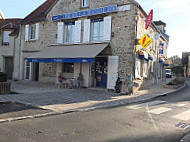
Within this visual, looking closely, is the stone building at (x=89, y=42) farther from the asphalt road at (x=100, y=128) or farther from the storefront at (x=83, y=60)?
the asphalt road at (x=100, y=128)

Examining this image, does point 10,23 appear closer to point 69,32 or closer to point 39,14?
point 39,14

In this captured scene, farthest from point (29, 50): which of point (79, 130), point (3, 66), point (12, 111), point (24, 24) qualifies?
point (79, 130)

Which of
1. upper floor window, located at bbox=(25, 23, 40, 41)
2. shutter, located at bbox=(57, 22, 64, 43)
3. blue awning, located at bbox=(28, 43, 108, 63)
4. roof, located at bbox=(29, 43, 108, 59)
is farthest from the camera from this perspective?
upper floor window, located at bbox=(25, 23, 40, 41)

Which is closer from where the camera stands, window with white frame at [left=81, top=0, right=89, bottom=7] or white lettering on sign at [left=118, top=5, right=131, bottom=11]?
white lettering on sign at [left=118, top=5, right=131, bottom=11]

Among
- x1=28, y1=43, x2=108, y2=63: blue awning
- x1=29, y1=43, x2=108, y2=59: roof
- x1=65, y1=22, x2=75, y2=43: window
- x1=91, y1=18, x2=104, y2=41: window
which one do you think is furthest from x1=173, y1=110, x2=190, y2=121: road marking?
x1=65, y1=22, x2=75, y2=43: window

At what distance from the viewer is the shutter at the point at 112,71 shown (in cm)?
1165

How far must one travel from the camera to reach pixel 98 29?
12820mm

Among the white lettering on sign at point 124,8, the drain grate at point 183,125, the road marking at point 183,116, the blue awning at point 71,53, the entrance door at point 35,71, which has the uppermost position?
the white lettering on sign at point 124,8

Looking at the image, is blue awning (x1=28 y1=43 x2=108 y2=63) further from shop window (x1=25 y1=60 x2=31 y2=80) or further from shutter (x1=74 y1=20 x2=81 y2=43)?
shop window (x1=25 y1=60 x2=31 y2=80)

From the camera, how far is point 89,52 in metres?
11.5

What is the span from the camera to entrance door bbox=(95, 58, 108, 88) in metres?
12.8

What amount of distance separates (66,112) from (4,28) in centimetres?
1518

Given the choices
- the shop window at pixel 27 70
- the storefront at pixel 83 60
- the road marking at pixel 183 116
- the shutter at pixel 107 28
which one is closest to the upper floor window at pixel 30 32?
the shop window at pixel 27 70

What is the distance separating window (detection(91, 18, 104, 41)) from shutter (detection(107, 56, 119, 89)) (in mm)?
1822
